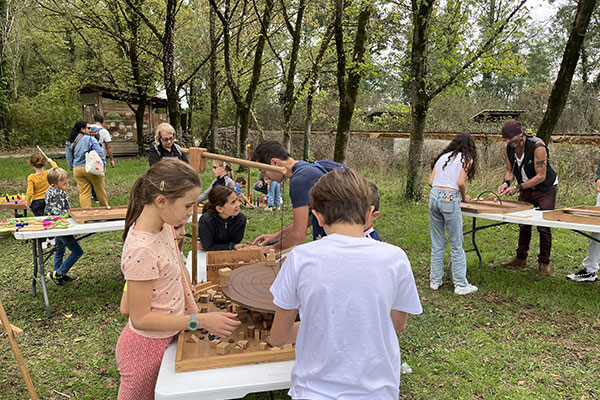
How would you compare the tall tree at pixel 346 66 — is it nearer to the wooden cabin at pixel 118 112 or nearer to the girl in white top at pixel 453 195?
the girl in white top at pixel 453 195

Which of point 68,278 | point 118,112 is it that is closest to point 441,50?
point 68,278

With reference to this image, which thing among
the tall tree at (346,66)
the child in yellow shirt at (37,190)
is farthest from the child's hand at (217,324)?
A: the tall tree at (346,66)

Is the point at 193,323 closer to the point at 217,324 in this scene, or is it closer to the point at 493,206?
the point at 217,324

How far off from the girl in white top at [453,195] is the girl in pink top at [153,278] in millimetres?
3485

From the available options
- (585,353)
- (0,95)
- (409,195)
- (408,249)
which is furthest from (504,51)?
(0,95)

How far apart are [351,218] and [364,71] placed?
7.95 metres

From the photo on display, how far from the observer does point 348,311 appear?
1485 mm

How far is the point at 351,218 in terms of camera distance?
1586 mm

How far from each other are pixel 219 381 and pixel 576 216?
13.7ft

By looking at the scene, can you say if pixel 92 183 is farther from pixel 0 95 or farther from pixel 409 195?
pixel 0 95

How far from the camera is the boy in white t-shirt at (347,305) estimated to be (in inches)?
58.3

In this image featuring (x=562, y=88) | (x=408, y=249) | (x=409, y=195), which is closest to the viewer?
(x=408, y=249)

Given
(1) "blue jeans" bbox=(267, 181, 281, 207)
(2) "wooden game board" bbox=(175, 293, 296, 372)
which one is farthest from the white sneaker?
(1) "blue jeans" bbox=(267, 181, 281, 207)

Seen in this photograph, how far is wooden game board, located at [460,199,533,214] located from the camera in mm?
4977
